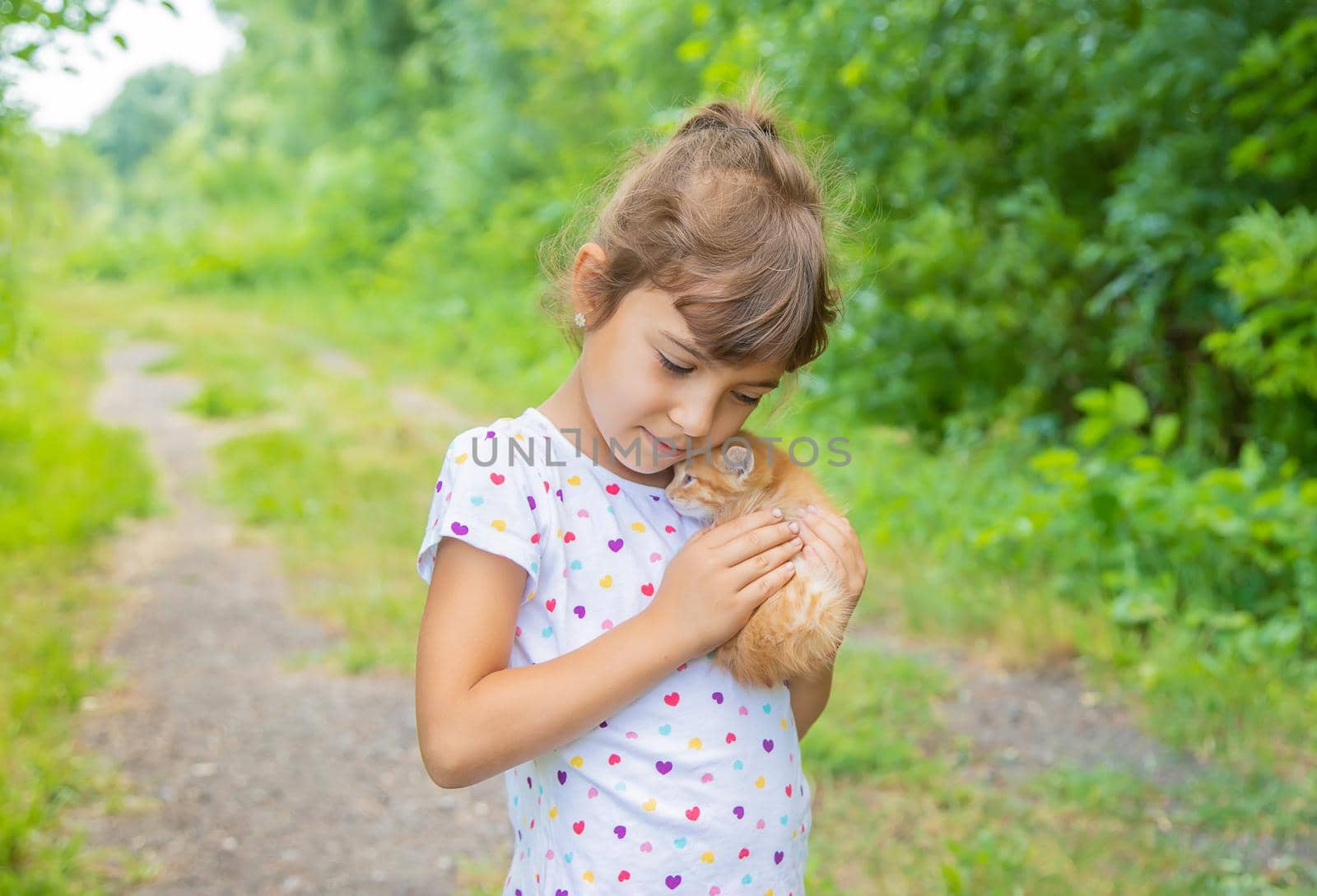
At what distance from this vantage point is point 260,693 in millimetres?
3602

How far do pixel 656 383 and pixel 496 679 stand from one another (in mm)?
362

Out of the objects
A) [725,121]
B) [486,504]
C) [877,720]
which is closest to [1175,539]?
[877,720]

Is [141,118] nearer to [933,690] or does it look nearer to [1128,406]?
[1128,406]

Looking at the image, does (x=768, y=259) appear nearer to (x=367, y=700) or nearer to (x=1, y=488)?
(x=367, y=700)

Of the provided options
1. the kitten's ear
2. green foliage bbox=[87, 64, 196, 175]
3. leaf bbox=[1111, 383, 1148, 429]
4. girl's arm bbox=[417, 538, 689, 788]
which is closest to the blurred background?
leaf bbox=[1111, 383, 1148, 429]

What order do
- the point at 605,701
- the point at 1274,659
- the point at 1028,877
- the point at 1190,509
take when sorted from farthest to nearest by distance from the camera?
the point at 1190,509, the point at 1274,659, the point at 1028,877, the point at 605,701

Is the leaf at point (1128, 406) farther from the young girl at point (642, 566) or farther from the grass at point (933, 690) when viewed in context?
the young girl at point (642, 566)

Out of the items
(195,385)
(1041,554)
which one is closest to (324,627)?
(1041,554)

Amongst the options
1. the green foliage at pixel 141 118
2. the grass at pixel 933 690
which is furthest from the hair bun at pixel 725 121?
the green foliage at pixel 141 118

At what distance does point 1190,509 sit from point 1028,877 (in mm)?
1578

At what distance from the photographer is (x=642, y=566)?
1309mm

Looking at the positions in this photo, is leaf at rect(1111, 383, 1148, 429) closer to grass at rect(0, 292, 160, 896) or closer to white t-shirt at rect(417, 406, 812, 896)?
white t-shirt at rect(417, 406, 812, 896)

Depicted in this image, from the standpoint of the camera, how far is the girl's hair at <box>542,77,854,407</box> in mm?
1224

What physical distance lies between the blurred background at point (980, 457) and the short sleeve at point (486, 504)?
17.9 inches
